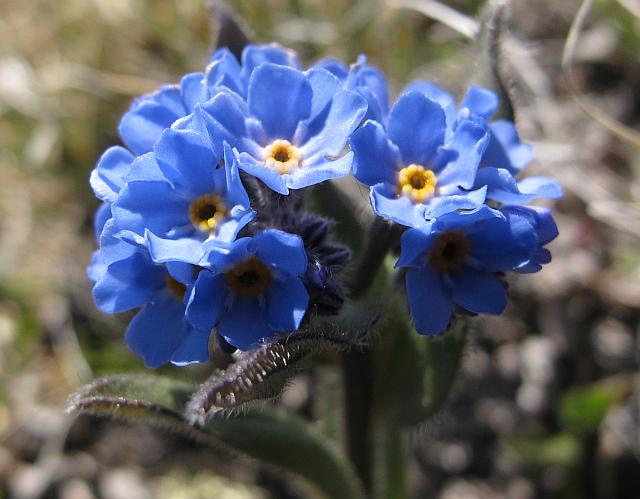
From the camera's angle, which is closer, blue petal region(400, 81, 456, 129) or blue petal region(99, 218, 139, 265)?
blue petal region(99, 218, 139, 265)

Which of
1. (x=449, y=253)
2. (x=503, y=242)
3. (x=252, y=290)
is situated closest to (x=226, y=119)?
(x=252, y=290)

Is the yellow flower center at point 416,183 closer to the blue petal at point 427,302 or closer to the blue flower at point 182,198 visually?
the blue petal at point 427,302

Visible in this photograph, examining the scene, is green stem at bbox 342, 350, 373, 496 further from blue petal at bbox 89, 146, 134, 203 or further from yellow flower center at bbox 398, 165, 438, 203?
blue petal at bbox 89, 146, 134, 203

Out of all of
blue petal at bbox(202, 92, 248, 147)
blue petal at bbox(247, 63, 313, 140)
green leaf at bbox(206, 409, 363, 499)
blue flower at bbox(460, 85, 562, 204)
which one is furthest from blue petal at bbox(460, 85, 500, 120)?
green leaf at bbox(206, 409, 363, 499)

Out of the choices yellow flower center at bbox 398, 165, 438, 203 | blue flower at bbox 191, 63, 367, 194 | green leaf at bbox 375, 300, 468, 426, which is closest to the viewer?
blue flower at bbox 191, 63, 367, 194

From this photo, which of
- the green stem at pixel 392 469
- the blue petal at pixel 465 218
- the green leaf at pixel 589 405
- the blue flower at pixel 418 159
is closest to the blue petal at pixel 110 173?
the blue flower at pixel 418 159

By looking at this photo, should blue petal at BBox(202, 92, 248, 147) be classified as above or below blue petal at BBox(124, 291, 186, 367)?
above

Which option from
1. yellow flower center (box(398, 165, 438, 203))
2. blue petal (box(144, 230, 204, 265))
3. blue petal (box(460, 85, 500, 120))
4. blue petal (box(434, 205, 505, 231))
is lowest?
blue petal (box(144, 230, 204, 265))
